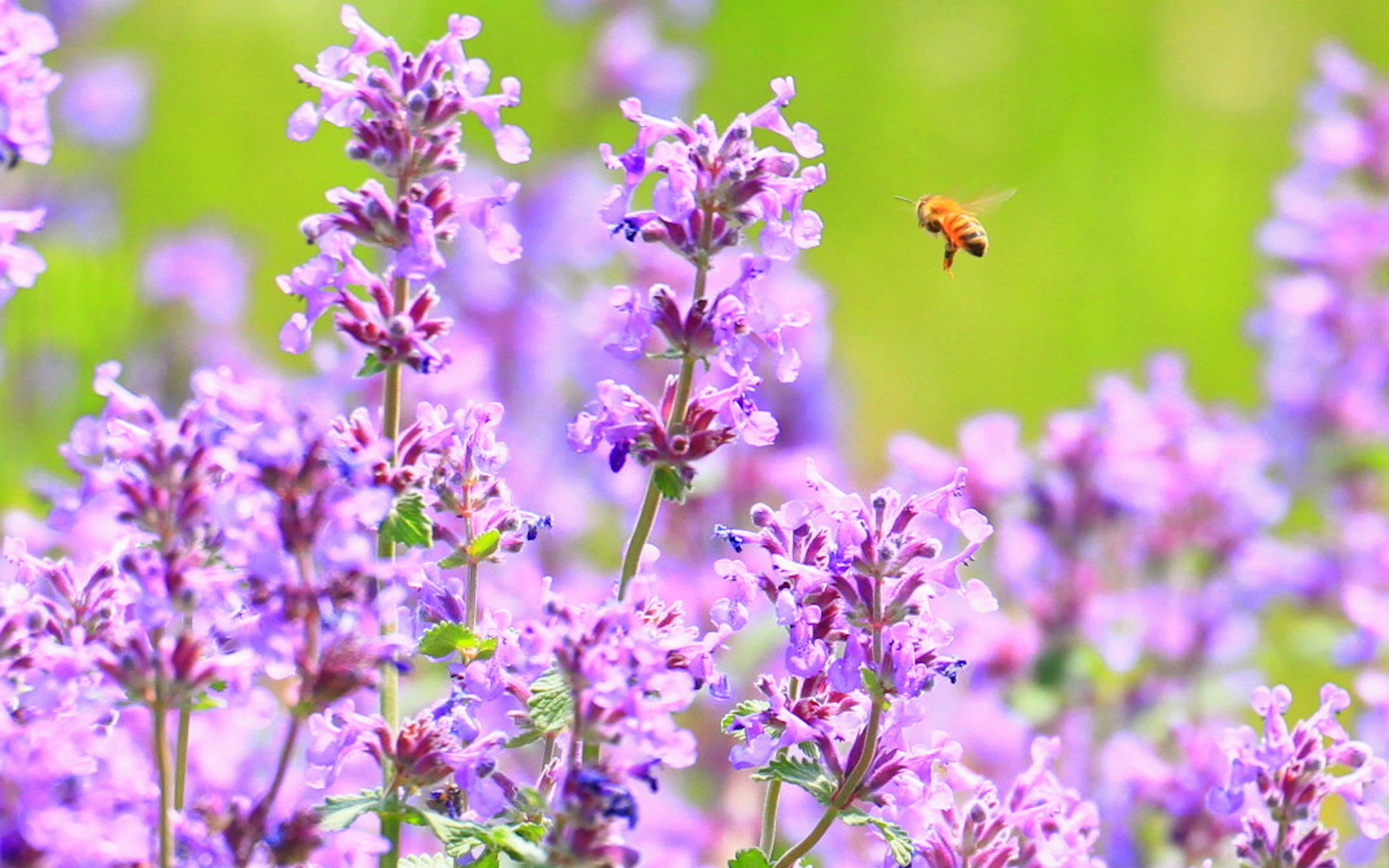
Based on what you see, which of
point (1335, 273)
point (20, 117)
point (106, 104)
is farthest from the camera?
point (106, 104)

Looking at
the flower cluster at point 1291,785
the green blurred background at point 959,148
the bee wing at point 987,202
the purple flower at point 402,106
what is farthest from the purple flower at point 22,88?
the green blurred background at point 959,148

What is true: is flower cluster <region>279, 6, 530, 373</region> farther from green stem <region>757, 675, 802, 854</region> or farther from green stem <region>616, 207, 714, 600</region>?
green stem <region>757, 675, 802, 854</region>

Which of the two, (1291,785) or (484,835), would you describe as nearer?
(484,835)

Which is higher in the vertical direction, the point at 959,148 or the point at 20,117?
the point at 959,148

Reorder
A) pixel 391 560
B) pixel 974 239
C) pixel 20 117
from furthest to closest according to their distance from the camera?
pixel 974 239
pixel 20 117
pixel 391 560

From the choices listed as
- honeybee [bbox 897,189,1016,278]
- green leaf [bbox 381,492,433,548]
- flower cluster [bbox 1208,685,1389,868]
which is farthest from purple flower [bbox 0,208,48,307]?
honeybee [bbox 897,189,1016,278]

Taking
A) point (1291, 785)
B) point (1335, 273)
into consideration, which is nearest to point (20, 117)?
point (1291, 785)

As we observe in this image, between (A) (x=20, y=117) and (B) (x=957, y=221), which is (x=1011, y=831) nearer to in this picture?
(A) (x=20, y=117)
